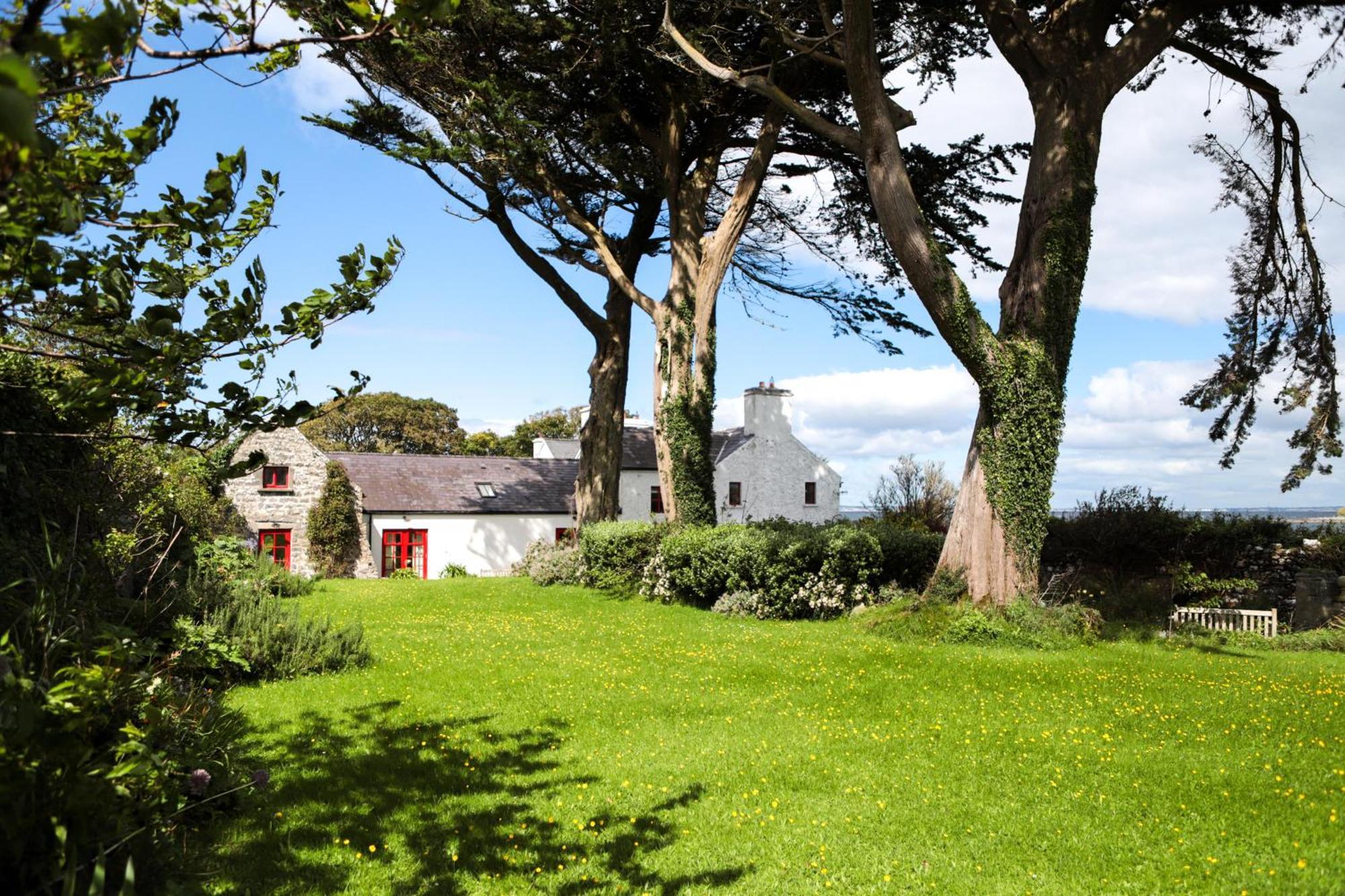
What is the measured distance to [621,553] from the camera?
19.2 m

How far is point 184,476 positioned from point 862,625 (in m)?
17.4

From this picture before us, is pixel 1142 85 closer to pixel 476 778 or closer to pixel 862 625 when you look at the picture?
pixel 862 625

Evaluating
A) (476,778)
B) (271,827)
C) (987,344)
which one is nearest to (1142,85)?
(987,344)

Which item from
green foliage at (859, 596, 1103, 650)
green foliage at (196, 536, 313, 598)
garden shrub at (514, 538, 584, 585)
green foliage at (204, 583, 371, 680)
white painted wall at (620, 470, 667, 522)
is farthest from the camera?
white painted wall at (620, 470, 667, 522)

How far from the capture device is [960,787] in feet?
20.4

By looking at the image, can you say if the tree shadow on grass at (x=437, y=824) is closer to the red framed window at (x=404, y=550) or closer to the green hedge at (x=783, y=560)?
the green hedge at (x=783, y=560)

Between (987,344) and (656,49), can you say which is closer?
(987,344)

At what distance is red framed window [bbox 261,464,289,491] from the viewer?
3061cm

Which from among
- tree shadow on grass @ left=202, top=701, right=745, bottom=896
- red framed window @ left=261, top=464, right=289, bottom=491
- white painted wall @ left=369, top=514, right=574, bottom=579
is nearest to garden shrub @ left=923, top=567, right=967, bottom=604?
tree shadow on grass @ left=202, top=701, right=745, bottom=896

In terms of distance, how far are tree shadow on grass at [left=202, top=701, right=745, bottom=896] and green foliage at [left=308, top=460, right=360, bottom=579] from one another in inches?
981

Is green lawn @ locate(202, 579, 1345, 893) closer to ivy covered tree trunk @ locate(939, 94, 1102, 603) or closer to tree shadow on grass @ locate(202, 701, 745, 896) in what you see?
tree shadow on grass @ locate(202, 701, 745, 896)

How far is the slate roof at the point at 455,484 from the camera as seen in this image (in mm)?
32531

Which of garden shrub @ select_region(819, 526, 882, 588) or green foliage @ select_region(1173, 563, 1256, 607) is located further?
garden shrub @ select_region(819, 526, 882, 588)

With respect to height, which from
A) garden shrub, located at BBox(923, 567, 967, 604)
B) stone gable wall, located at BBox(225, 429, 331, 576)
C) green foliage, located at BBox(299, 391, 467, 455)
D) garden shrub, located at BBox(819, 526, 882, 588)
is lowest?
garden shrub, located at BBox(923, 567, 967, 604)
